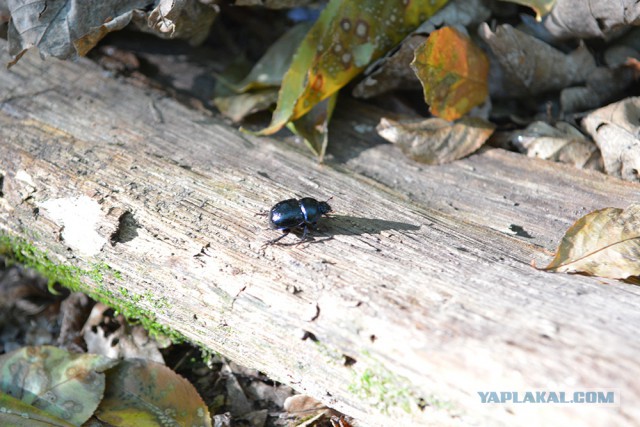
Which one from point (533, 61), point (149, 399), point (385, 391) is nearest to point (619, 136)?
point (533, 61)

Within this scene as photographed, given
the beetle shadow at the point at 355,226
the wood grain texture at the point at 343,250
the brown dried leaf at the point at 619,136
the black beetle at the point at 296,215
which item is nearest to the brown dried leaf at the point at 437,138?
the wood grain texture at the point at 343,250

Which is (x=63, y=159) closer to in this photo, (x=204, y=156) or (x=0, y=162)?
(x=0, y=162)

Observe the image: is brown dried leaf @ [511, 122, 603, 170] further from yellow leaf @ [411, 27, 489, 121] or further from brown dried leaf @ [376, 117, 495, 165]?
yellow leaf @ [411, 27, 489, 121]

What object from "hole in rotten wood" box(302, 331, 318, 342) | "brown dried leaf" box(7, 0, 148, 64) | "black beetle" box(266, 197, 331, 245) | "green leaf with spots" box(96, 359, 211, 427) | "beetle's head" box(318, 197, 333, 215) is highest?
"brown dried leaf" box(7, 0, 148, 64)

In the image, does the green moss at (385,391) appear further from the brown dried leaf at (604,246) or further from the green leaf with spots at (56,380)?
the green leaf with spots at (56,380)

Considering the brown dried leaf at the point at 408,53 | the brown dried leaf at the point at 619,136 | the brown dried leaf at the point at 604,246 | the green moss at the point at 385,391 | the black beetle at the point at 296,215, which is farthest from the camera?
the brown dried leaf at the point at 408,53

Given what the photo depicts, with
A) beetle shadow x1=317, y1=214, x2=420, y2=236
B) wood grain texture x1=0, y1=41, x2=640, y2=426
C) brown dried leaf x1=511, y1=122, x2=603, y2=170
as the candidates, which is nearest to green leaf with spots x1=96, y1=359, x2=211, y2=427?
wood grain texture x1=0, y1=41, x2=640, y2=426
